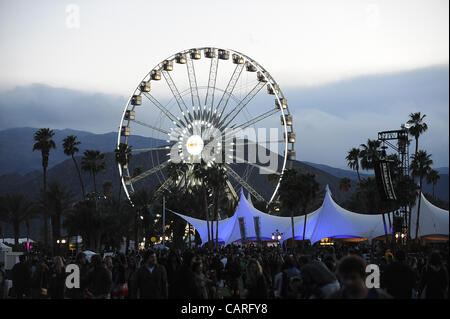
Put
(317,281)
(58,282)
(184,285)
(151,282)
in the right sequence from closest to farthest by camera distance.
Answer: (317,281), (184,285), (151,282), (58,282)

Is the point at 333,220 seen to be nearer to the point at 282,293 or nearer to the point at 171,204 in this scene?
the point at 171,204

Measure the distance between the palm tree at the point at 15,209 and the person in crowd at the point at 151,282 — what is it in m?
60.2

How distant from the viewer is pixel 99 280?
12023 mm

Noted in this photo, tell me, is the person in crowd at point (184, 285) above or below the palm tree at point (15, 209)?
below

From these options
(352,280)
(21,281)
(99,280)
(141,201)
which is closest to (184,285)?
(99,280)

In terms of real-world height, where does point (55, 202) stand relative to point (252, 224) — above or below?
above

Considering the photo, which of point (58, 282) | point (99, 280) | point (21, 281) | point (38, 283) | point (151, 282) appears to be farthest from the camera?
point (38, 283)

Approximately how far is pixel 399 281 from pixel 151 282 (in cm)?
407

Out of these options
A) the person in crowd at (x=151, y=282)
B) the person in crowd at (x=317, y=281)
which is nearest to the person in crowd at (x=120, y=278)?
the person in crowd at (x=151, y=282)

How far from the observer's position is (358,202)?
96125 millimetres

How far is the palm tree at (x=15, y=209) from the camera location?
226 feet

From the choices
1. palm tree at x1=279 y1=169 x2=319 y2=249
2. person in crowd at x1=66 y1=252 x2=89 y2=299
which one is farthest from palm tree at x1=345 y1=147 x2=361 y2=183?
person in crowd at x1=66 y1=252 x2=89 y2=299

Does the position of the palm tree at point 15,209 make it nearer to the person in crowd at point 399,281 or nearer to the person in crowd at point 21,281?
the person in crowd at point 21,281

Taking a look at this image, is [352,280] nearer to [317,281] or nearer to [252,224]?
[317,281]
